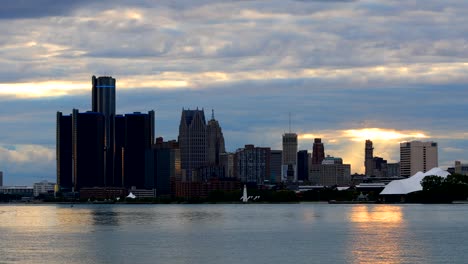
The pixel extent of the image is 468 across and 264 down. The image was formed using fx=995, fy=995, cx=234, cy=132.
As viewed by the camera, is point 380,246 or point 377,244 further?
point 377,244

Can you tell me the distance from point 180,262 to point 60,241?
26.6 meters

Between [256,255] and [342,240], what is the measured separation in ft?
62.1

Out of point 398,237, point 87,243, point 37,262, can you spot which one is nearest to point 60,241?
point 87,243

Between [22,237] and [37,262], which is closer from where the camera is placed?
[37,262]

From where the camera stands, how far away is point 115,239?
97.6 m

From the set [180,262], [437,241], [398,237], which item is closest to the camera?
[180,262]

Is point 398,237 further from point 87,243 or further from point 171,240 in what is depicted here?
point 87,243

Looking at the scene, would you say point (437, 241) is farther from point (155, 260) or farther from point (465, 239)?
point (155, 260)

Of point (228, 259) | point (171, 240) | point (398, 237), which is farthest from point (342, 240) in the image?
point (228, 259)

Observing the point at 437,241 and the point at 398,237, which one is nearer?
the point at 437,241

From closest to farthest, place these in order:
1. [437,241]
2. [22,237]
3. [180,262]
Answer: [180,262], [437,241], [22,237]

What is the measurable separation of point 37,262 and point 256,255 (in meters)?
16.7

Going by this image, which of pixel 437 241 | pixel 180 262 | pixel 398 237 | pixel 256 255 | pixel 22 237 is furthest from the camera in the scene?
pixel 22 237

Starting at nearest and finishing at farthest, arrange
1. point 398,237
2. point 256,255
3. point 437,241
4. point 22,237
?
point 256,255, point 437,241, point 398,237, point 22,237
